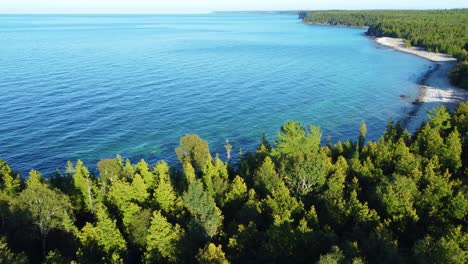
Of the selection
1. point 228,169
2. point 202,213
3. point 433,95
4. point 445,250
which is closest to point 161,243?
point 202,213

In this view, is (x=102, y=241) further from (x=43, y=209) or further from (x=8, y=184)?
(x=8, y=184)

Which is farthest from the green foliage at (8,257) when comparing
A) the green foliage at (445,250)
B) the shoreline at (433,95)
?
the shoreline at (433,95)

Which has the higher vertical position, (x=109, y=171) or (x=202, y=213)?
(x=202, y=213)

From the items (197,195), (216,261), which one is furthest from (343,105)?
(216,261)

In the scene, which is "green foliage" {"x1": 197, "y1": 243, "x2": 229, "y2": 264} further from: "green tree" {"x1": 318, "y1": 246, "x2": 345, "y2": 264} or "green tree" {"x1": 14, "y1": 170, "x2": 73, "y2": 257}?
"green tree" {"x1": 14, "y1": 170, "x2": 73, "y2": 257}

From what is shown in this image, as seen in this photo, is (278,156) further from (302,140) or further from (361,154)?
(361,154)

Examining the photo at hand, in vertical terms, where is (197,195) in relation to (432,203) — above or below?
above

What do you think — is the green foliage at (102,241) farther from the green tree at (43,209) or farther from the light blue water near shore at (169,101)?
the light blue water near shore at (169,101)
